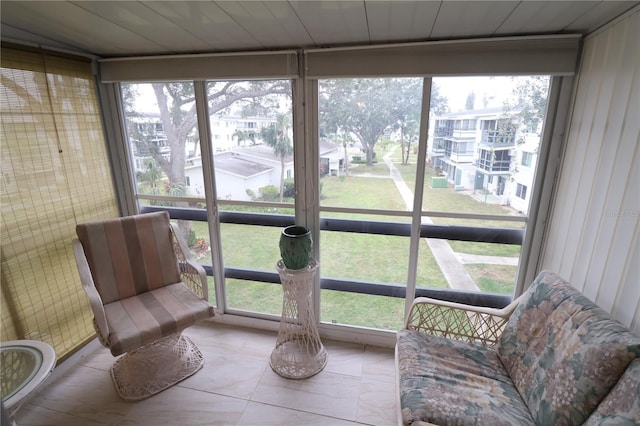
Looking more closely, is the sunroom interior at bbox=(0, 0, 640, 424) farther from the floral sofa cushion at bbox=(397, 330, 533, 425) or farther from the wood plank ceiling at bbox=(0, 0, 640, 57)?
the floral sofa cushion at bbox=(397, 330, 533, 425)

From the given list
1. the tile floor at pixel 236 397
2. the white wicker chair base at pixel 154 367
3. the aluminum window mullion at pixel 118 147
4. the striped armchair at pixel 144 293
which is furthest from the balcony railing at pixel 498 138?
the aluminum window mullion at pixel 118 147

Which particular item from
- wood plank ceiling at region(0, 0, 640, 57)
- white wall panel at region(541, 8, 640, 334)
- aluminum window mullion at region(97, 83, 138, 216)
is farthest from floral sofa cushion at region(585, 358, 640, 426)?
aluminum window mullion at region(97, 83, 138, 216)

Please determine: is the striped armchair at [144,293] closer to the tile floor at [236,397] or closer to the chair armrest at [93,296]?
the chair armrest at [93,296]

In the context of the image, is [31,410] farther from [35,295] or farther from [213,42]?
[213,42]

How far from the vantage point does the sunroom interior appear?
1.43m

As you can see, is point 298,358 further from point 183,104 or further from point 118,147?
point 118,147

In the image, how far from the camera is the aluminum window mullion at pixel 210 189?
2189mm

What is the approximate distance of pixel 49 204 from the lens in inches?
77.9

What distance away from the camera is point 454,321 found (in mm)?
1848

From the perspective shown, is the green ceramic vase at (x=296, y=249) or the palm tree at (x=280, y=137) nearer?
the green ceramic vase at (x=296, y=249)

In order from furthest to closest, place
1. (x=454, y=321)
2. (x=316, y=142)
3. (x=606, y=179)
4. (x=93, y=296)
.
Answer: (x=316, y=142) → (x=454, y=321) → (x=93, y=296) → (x=606, y=179)

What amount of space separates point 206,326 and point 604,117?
2.91 m

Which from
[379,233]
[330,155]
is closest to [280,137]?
[330,155]

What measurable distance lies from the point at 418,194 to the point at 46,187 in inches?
94.6
